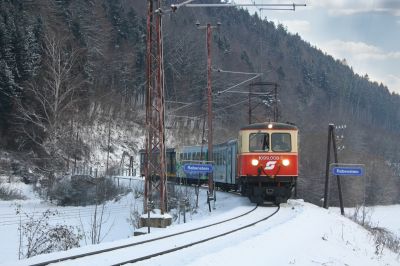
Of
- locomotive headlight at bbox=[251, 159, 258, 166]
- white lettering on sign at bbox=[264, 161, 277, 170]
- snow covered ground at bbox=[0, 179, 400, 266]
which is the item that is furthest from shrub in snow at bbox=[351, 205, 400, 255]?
locomotive headlight at bbox=[251, 159, 258, 166]

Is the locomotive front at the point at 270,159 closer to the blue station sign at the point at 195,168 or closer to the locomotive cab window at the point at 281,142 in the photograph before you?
the locomotive cab window at the point at 281,142

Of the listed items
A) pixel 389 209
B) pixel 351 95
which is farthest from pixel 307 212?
pixel 351 95

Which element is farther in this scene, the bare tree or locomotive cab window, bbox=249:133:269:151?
the bare tree

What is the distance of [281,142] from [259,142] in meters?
0.85

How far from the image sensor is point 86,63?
193 feet

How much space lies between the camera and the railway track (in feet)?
33.2

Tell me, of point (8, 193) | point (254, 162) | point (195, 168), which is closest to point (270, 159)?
point (254, 162)

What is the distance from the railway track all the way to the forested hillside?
17.5m

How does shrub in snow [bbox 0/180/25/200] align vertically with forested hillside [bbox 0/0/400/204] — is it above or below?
below

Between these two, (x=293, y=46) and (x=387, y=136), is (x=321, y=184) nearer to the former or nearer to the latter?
(x=387, y=136)

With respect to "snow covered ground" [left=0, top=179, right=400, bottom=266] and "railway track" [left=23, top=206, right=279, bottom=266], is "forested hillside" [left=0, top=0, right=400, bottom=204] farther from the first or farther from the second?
"railway track" [left=23, top=206, right=279, bottom=266]

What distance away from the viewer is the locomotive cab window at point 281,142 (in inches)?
872

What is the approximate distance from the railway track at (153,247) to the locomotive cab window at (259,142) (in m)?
5.56

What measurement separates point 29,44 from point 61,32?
9.67 meters
